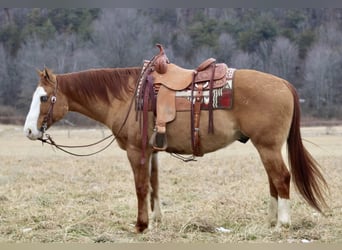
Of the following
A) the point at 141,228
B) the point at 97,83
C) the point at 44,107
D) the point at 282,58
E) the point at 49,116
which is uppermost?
the point at 282,58

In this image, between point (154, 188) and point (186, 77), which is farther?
point (154, 188)

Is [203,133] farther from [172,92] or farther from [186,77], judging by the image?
[186,77]

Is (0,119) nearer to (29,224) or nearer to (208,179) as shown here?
(208,179)

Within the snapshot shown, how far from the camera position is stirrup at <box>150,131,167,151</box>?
5781 millimetres

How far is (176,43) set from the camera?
39500 mm

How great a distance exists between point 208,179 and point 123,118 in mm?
5372

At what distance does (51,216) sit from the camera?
6.59 meters

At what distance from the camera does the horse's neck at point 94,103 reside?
6.15 metres

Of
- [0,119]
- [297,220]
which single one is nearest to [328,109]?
[0,119]

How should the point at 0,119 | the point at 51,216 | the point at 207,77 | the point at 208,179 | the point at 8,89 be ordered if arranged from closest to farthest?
the point at 207,77
the point at 51,216
the point at 208,179
the point at 0,119
the point at 8,89

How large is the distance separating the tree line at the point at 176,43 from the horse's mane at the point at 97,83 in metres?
29.8

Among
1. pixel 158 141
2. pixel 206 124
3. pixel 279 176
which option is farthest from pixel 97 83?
pixel 279 176

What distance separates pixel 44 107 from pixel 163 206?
268 cm

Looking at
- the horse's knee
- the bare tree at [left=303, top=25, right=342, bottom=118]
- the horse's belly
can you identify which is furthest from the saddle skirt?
the bare tree at [left=303, top=25, right=342, bottom=118]
